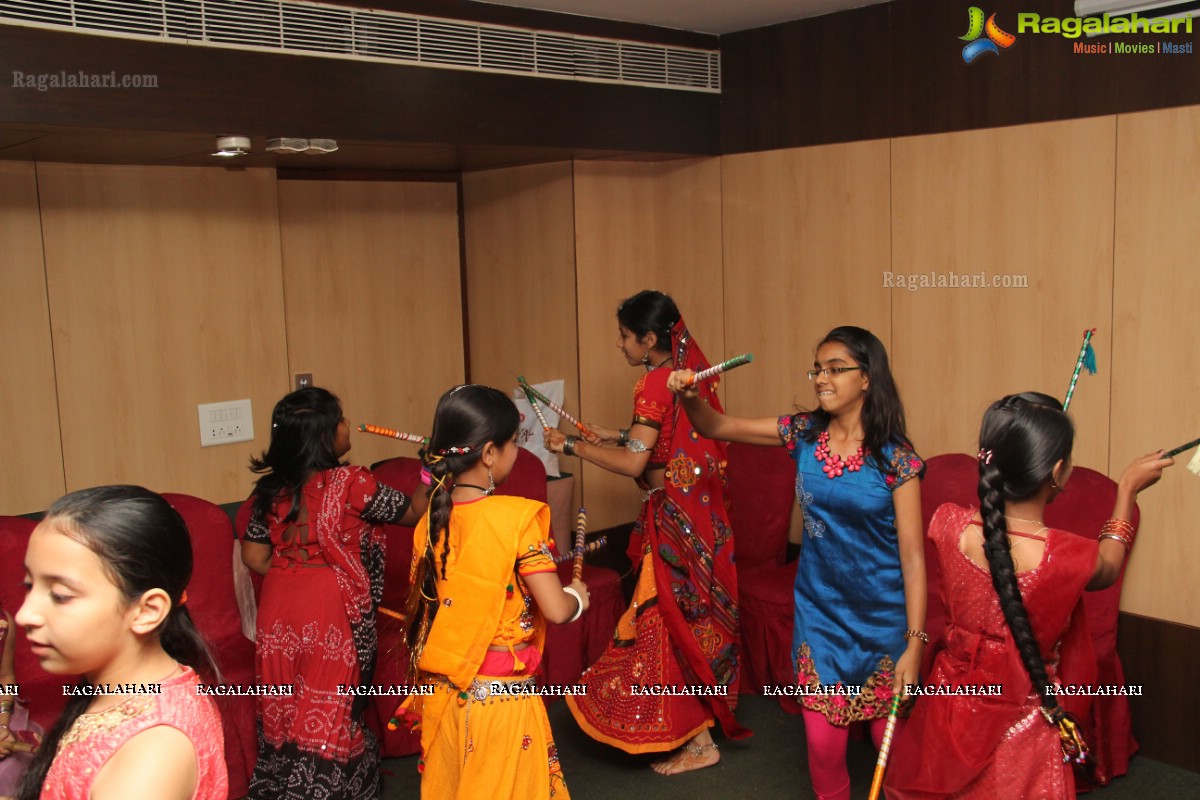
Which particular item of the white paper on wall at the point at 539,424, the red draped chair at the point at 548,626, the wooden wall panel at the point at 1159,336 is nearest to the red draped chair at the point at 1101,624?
the wooden wall panel at the point at 1159,336

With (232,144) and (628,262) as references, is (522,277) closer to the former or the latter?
(628,262)

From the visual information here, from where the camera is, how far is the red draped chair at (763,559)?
375 centimetres

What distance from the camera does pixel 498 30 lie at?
3.53 metres

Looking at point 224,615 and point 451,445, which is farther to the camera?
point 224,615

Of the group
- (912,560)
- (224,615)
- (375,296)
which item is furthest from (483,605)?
(375,296)

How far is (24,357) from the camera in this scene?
352 centimetres

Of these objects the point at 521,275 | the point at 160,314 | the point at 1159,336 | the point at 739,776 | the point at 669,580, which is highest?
the point at 521,275

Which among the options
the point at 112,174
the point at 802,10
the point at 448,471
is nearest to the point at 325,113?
the point at 112,174

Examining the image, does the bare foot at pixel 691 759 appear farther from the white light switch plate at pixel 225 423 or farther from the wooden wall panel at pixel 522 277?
the white light switch plate at pixel 225 423

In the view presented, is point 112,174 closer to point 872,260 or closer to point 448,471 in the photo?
point 448,471

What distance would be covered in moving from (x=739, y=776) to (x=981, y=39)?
7.92ft

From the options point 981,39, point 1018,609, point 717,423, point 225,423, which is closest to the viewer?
point 1018,609

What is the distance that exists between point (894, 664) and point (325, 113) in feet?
7.09

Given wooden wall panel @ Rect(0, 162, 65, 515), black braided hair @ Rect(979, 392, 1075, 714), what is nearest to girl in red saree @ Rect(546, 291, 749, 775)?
black braided hair @ Rect(979, 392, 1075, 714)
